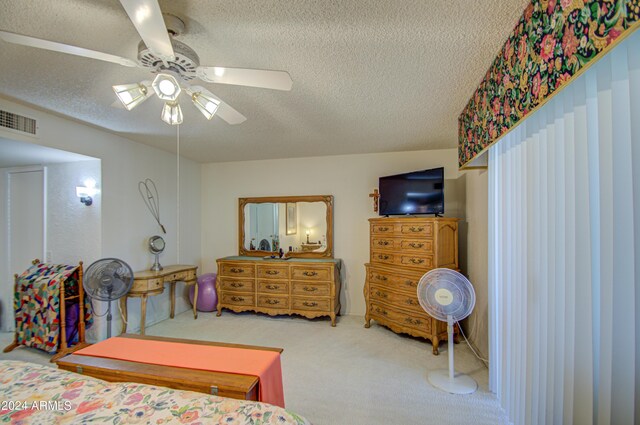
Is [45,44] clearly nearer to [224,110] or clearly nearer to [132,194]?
[224,110]

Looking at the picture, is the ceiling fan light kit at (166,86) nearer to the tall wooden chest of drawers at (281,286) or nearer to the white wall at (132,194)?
the white wall at (132,194)

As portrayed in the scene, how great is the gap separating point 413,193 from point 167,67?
2904 millimetres

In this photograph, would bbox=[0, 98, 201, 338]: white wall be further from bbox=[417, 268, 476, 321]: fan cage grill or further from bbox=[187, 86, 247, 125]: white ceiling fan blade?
bbox=[417, 268, 476, 321]: fan cage grill

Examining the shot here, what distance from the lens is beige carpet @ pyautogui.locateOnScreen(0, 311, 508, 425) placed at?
79.2 inches

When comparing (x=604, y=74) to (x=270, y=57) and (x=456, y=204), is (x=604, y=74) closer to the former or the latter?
(x=270, y=57)

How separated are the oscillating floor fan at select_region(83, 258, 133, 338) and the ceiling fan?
207 centimetres

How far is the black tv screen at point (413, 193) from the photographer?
3271 millimetres

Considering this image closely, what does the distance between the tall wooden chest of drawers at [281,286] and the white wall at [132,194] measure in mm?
838

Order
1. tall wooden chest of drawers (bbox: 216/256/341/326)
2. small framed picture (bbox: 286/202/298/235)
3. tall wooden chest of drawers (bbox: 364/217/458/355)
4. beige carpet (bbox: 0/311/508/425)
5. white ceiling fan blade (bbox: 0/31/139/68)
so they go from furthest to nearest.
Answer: small framed picture (bbox: 286/202/298/235) → tall wooden chest of drawers (bbox: 216/256/341/326) → tall wooden chest of drawers (bbox: 364/217/458/355) → beige carpet (bbox: 0/311/508/425) → white ceiling fan blade (bbox: 0/31/139/68)

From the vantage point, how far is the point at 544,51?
1.17m

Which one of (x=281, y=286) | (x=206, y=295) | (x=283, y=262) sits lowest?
(x=206, y=295)

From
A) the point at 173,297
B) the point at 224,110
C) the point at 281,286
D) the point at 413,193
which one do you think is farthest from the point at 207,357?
the point at 413,193

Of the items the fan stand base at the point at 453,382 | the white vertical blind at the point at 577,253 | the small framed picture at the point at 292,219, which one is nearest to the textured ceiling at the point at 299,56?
the white vertical blind at the point at 577,253

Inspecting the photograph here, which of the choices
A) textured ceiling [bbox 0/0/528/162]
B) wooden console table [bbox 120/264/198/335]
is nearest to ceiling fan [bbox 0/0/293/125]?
textured ceiling [bbox 0/0/528/162]
